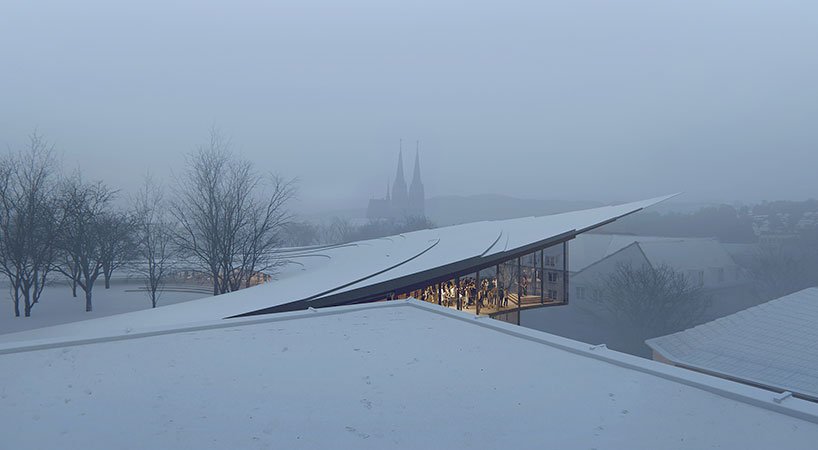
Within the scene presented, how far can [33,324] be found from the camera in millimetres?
10719

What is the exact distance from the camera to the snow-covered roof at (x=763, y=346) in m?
7.61

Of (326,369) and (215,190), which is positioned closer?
(326,369)

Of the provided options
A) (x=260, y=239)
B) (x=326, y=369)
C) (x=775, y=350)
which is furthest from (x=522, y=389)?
(x=260, y=239)

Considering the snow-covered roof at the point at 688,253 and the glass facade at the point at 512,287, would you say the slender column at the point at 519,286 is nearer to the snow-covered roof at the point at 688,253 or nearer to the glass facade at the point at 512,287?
the glass facade at the point at 512,287

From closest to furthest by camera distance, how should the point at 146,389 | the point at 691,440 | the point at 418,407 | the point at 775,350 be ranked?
the point at 691,440 < the point at 418,407 < the point at 146,389 < the point at 775,350

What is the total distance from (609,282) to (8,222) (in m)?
27.8

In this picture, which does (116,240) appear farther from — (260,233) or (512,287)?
(512,287)

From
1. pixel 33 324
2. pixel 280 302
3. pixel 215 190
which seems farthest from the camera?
pixel 215 190

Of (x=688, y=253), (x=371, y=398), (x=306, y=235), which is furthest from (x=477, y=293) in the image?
(x=306, y=235)

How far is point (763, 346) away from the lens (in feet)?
29.2

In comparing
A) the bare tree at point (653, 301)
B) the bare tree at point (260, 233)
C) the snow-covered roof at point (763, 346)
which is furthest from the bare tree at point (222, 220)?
the bare tree at point (653, 301)

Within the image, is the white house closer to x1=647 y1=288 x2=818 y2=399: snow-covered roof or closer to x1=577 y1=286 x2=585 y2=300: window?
x1=577 y1=286 x2=585 y2=300: window

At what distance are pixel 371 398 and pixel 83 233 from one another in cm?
1482

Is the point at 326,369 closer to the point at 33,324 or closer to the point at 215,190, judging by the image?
the point at 33,324
